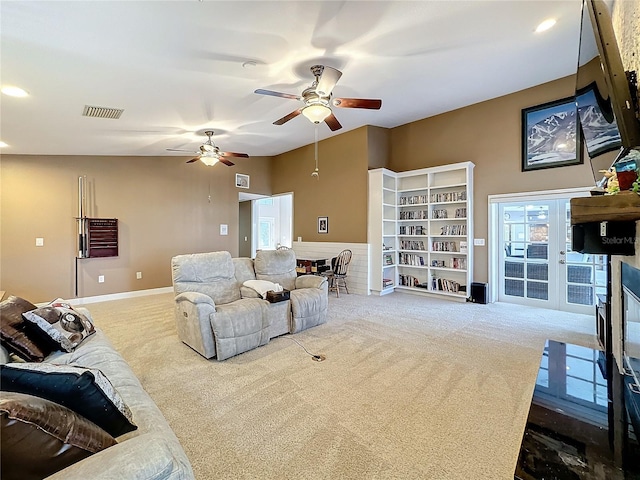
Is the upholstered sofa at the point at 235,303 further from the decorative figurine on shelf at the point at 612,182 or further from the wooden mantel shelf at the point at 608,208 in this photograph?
the decorative figurine on shelf at the point at 612,182

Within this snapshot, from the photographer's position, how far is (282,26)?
2.60 m

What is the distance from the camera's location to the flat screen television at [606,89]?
1.31 m

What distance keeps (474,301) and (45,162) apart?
25.5 feet

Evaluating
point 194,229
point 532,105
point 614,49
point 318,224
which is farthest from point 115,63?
point 532,105

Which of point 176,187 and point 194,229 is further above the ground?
point 176,187

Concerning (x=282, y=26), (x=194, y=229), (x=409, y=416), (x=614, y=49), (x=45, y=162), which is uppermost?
(x=282, y=26)

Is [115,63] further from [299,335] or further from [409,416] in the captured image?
[409,416]

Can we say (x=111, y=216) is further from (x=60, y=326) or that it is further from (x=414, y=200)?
(x=414, y=200)

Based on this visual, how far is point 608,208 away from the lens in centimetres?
143

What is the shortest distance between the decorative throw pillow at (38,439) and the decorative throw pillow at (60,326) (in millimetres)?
1405

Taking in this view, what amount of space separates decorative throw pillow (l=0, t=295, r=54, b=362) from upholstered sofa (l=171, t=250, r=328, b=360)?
1.15m

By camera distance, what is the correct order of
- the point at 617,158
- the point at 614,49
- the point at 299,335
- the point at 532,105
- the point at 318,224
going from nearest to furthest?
the point at 614,49
the point at 617,158
the point at 299,335
the point at 532,105
the point at 318,224

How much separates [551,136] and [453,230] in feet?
6.75

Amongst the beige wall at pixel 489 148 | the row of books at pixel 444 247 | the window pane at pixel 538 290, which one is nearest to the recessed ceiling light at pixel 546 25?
the beige wall at pixel 489 148
